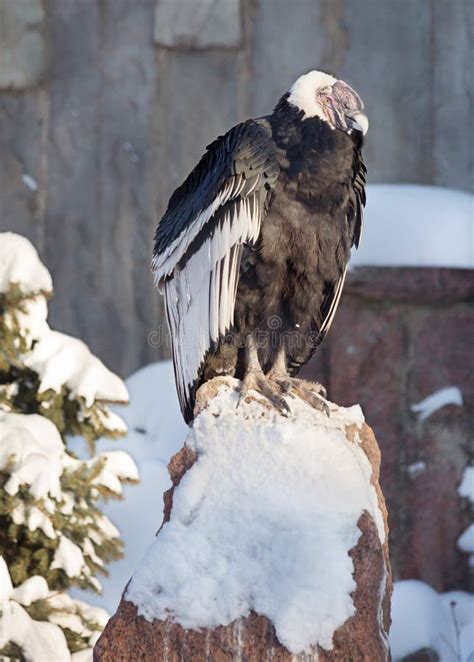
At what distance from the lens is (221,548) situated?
357cm

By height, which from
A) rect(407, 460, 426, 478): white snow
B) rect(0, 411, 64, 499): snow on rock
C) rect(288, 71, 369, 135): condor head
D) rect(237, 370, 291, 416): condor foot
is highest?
rect(288, 71, 369, 135): condor head

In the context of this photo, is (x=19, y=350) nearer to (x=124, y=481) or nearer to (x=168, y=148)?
(x=124, y=481)

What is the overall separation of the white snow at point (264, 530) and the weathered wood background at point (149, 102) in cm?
408

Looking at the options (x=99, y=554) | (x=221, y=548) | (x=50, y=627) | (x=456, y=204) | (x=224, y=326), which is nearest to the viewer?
(x=221, y=548)

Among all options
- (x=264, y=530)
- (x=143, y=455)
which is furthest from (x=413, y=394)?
(x=264, y=530)

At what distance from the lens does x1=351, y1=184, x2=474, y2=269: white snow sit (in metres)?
6.45

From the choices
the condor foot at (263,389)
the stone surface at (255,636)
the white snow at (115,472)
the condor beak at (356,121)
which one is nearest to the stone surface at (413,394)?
the white snow at (115,472)

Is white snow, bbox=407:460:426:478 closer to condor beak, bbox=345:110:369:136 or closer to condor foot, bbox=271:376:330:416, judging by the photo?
condor foot, bbox=271:376:330:416

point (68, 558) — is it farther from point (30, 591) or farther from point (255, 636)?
point (255, 636)

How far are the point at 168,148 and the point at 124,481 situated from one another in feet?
10.5

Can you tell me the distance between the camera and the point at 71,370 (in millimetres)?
4949

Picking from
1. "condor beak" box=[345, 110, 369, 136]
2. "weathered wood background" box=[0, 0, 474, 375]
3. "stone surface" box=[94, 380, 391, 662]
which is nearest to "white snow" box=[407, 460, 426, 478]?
"weathered wood background" box=[0, 0, 474, 375]

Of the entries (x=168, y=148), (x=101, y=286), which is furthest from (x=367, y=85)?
(x=101, y=286)

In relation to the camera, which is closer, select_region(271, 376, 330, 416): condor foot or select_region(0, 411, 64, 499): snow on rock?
select_region(271, 376, 330, 416): condor foot
